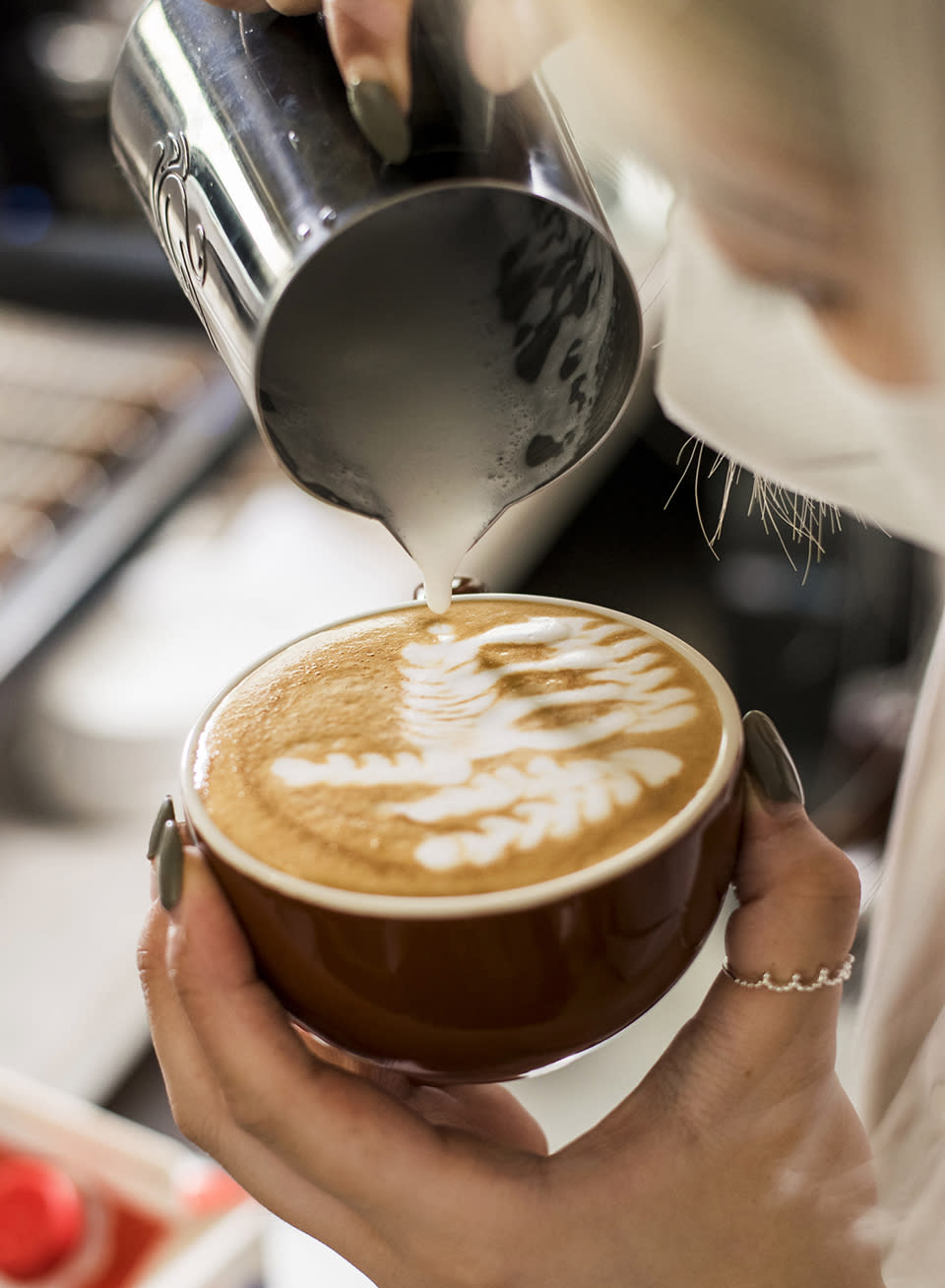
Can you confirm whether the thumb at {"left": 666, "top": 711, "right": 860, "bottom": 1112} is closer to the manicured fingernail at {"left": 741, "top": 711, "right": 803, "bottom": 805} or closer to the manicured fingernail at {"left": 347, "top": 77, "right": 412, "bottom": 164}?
the manicured fingernail at {"left": 741, "top": 711, "right": 803, "bottom": 805}

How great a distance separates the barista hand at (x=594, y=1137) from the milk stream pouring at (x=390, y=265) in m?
0.21

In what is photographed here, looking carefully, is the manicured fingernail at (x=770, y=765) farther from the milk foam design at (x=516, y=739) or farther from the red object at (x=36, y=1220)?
the red object at (x=36, y=1220)

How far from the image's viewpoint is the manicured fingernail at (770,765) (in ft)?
2.03

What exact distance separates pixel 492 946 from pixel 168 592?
1.16 metres

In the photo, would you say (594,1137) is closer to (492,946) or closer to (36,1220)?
(492,946)

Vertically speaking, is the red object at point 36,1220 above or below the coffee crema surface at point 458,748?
below

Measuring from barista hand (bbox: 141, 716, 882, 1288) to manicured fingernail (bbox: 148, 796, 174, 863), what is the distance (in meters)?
0.02

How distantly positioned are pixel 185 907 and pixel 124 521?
109 cm

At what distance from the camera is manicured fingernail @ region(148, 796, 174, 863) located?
23.9 inches

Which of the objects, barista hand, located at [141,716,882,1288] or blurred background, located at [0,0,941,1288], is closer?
barista hand, located at [141,716,882,1288]

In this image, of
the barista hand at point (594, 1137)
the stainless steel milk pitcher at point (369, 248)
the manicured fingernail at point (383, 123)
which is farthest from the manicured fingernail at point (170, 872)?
the manicured fingernail at point (383, 123)

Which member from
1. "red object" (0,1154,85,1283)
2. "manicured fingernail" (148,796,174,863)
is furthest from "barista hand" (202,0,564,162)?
"red object" (0,1154,85,1283)

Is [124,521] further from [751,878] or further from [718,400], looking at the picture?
[751,878]

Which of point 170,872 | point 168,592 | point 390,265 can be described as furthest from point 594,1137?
point 168,592
